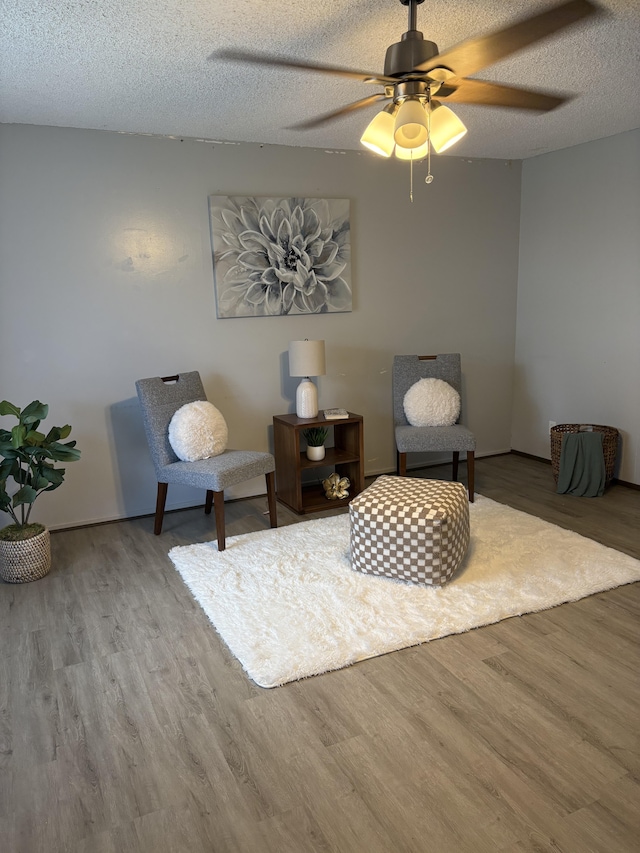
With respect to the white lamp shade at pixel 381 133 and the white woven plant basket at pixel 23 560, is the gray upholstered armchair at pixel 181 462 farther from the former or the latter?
the white lamp shade at pixel 381 133

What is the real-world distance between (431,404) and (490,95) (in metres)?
2.25

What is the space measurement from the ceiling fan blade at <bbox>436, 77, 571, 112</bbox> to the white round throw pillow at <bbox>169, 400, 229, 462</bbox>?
2125 mm

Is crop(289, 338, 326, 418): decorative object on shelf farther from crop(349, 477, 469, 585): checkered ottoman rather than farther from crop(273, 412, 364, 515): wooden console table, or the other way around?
crop(349, 477, 469, 585): checkered ottoman

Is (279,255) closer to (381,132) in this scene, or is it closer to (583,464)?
(381,132)

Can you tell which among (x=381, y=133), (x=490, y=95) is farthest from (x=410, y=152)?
(x=490, y=95)

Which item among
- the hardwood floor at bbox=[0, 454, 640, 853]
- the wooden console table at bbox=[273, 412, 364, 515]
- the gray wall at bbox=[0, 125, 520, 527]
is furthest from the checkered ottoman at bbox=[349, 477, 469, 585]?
the gray wall at bbox=[0, 125, 520, 527]

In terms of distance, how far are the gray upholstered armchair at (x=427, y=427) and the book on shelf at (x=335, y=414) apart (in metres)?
0.40

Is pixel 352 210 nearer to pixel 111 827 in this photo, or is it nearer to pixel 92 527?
pixel 92 527

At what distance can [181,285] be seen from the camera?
13.5 feet

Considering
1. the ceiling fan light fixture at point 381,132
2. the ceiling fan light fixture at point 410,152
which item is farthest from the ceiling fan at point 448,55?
the ceiling fan light fixture at point 410,152

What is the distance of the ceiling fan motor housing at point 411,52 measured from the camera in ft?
6.97

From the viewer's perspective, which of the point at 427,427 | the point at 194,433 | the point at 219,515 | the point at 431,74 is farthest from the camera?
the point at 427,427

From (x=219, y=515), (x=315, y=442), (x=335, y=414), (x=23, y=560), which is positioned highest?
(x=335, y=414)

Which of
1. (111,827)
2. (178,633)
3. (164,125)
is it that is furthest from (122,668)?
(164,125)
